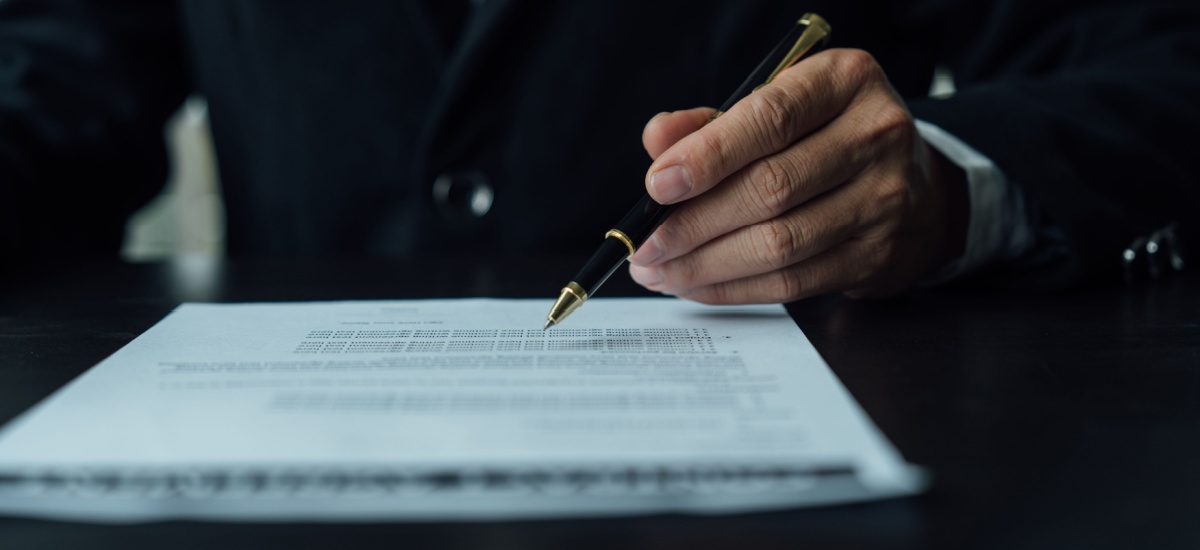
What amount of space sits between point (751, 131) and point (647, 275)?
106 mm

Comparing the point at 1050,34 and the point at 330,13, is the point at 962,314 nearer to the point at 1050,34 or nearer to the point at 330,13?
the point at 1050,34

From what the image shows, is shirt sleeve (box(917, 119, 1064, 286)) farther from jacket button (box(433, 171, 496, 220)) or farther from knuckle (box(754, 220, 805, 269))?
jacket button (box(433, 171, 496, 220))

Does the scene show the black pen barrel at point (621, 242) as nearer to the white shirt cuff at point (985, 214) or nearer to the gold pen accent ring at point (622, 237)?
the gold pen accent ring at point (622, 237)

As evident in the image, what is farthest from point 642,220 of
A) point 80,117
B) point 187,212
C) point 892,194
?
point 187,212

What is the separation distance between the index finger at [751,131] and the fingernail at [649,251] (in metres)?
0.03

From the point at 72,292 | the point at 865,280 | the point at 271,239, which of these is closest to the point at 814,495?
the point at 865,280

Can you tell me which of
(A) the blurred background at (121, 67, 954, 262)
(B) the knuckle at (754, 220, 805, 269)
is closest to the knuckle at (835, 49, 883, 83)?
(B) the knuckle at (754, 220, 805, 269)

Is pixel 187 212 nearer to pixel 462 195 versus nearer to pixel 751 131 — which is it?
pixel 462 195

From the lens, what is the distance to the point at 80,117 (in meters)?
0.94

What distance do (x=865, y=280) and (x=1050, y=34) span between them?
486mm

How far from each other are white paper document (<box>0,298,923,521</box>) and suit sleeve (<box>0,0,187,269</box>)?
0.50m

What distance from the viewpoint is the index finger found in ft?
1.57

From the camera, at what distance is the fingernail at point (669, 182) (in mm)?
474

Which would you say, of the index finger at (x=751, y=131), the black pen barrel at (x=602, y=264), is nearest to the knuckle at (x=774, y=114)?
the index finger at (x=751, y=131)
